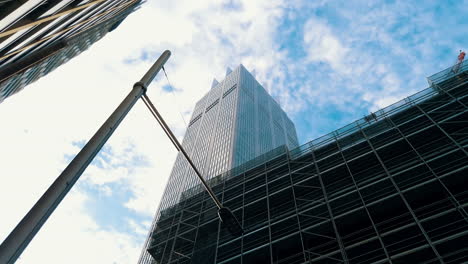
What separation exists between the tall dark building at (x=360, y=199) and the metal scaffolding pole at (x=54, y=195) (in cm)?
1594

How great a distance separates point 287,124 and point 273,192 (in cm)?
10574

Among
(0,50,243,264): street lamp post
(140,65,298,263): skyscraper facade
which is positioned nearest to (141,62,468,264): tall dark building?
(140,65,298,263): skyscraper facade

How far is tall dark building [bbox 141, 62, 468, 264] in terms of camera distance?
1883cm

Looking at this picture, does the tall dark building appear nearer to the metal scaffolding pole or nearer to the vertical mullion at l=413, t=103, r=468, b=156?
the vertical mullion at l=413, t=103, r=468, b=156

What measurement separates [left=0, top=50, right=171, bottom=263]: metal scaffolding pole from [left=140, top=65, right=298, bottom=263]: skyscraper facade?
116 ft

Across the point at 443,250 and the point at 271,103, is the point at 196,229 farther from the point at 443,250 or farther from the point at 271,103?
the point at 271,103

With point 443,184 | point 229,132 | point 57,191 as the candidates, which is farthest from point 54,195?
point 229,132

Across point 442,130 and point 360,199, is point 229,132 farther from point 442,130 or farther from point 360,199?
point 442,130

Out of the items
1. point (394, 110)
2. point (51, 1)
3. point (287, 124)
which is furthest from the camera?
point (287, 124)

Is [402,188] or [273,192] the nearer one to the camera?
[402,188]

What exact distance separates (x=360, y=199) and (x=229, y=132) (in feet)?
203

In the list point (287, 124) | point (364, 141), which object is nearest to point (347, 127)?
point (364, 141)

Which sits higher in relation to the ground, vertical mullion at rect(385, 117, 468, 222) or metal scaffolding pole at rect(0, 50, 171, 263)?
metal scaffolding pole at rect(0, 50, 171, 263)

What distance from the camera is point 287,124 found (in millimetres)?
131125
